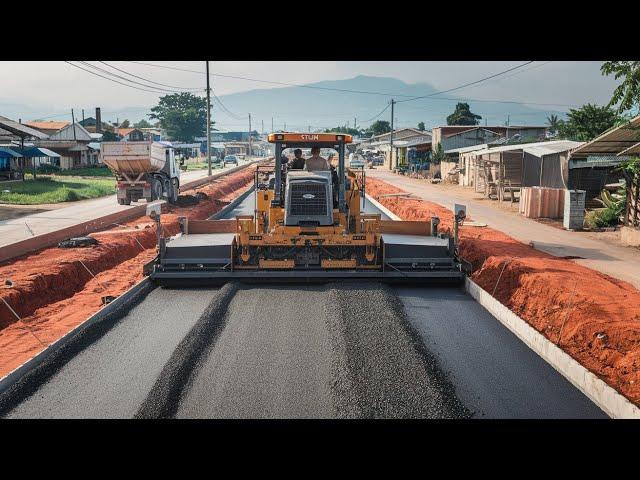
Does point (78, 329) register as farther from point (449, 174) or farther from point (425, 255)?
point (449, 174)

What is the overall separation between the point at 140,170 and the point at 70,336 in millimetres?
20233

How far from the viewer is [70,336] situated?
8.59 metres

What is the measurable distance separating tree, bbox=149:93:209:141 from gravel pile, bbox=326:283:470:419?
10707cm

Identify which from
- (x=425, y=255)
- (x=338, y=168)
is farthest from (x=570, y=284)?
(x=338, y=168)

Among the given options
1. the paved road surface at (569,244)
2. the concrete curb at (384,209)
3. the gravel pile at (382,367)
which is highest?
the concrete curb at (384,209)

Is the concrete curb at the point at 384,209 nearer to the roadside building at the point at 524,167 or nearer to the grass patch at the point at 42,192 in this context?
the roadside building at the point at 524,167

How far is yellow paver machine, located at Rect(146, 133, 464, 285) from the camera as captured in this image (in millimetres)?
12008

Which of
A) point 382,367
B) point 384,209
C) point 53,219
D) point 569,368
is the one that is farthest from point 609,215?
point 53,219

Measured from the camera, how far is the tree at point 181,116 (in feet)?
370

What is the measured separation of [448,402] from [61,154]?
56.8 metres

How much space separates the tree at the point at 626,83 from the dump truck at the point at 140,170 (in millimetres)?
19071

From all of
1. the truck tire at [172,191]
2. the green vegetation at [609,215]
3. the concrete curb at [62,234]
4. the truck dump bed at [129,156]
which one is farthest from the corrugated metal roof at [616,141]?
the truck tire at [172,191]

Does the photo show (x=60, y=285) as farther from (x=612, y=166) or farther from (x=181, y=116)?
(x=181, y=116)

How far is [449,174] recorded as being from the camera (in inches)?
1822
